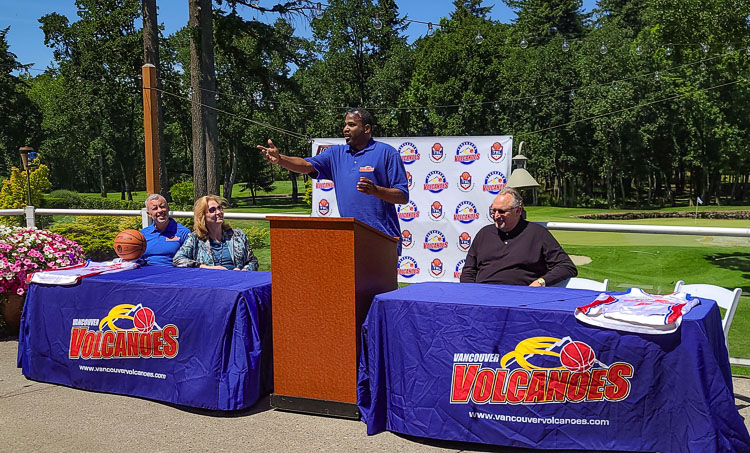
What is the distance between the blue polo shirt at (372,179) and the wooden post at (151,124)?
4420mm

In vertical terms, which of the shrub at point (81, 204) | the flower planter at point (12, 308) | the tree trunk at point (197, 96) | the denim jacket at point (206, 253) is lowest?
the flower planter at point (12, 308)

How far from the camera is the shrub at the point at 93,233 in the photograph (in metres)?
8.45

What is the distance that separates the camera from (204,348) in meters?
3.90

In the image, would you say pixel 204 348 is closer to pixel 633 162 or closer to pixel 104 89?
pixel 104 89

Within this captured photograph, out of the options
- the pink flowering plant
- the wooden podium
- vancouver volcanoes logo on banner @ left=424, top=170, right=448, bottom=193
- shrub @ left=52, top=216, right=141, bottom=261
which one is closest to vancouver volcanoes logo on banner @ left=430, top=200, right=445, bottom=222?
vancouver volcanoes logo on banner @ left=424, top=170, right=448, bottom=193

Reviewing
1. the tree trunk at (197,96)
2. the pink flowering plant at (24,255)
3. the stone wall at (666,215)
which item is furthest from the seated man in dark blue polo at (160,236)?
the stone wall at (666,215)

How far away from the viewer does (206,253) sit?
513 cm

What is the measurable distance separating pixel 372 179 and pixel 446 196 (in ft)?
12.4

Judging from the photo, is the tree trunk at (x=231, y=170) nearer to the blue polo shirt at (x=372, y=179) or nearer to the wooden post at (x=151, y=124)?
the wooden post at (x=151, y=124)

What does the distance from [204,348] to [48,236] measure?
9.81 ft

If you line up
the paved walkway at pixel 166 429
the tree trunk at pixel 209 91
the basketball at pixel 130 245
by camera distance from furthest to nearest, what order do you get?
1. the tree trunk at pixel 209 91
2. the basketball at pixel 130 245
3. the paved walkway at pixel 166 429

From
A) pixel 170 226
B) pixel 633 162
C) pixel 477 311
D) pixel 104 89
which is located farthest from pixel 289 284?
pixel 633 162

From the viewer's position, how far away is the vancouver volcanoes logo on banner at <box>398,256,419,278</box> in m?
8.32

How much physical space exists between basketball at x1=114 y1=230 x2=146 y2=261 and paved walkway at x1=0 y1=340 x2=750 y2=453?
117 centimetres
